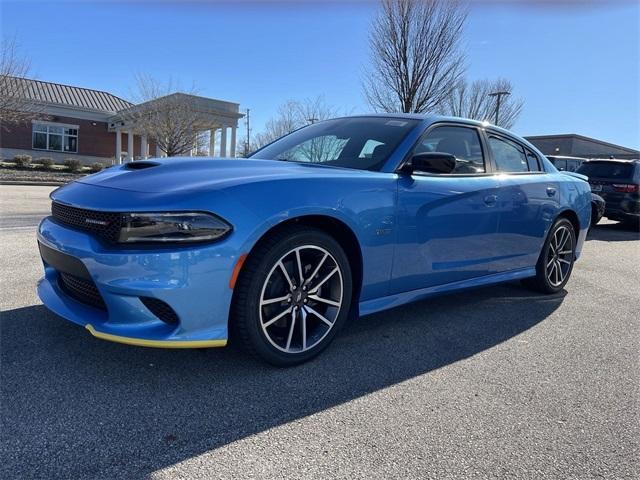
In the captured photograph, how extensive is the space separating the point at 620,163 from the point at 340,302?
442 inches

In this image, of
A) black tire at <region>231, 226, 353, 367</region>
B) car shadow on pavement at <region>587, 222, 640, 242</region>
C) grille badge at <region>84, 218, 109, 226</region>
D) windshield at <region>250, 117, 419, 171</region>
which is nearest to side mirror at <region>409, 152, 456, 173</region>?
windshield at <region>250, 117, 419, 171</region>

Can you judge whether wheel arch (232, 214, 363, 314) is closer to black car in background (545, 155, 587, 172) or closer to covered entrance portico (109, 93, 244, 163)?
black car in background (545, 155, 587, 172)

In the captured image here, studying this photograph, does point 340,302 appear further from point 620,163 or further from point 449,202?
point 620,163

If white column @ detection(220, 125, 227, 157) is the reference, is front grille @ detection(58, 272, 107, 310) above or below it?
below

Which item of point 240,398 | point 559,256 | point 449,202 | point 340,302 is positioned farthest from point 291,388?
point 559,256

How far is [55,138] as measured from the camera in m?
32.8

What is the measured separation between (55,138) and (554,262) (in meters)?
35.3

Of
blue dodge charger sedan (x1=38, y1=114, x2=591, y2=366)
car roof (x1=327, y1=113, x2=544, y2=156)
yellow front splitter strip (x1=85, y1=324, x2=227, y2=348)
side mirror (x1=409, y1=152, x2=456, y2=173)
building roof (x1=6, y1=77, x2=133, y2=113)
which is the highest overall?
building roof (x1=6, y1=77, x2=133, y2=113)

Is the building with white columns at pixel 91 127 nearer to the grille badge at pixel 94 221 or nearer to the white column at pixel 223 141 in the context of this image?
the white column at pixel 223 141

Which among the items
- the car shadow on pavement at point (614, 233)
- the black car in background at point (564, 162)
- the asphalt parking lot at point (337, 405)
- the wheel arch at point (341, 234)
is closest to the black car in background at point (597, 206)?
the car shadow on pavement at point (614, 233)

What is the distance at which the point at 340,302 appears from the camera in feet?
9.58

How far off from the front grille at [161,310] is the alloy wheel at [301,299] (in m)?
0.46

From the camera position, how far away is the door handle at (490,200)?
12.3ft

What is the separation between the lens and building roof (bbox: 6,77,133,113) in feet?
105
